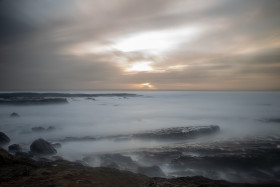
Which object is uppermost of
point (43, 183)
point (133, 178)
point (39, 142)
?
point (43, 183)

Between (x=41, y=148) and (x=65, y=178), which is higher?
(x=65, y=178)

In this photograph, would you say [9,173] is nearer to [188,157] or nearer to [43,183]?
[43,183]

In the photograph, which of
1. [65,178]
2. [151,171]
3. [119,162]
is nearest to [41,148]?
[119,162]

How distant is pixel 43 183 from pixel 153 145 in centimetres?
1774

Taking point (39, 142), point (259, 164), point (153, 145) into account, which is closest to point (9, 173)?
point (39, 142)

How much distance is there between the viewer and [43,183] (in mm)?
5070

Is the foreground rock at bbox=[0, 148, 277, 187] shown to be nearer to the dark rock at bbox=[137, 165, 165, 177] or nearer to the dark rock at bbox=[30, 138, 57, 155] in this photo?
the dark rock at bbox=[137, 165, 165, 177]

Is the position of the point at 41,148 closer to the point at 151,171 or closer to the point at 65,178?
the point at 151,171

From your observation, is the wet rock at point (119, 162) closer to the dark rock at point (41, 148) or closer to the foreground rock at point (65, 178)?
the dark rock at point (41, 148)

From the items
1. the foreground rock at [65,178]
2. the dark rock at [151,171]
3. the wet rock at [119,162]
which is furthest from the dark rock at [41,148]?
the foreground rock at [65,178]

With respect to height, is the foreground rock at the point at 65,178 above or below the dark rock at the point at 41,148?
above

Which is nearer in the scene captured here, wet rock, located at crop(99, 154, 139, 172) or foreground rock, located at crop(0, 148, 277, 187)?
foreground rock, located at crop(0, 148, 277, 187)

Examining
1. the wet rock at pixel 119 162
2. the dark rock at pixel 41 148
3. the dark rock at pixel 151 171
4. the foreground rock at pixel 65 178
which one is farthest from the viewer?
the dark rock at pixel 41 148

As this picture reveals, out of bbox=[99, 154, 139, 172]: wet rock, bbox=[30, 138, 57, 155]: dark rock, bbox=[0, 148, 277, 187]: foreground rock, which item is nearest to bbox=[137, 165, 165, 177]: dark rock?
bbox=[99, 154, 139, 172]: wet rock
